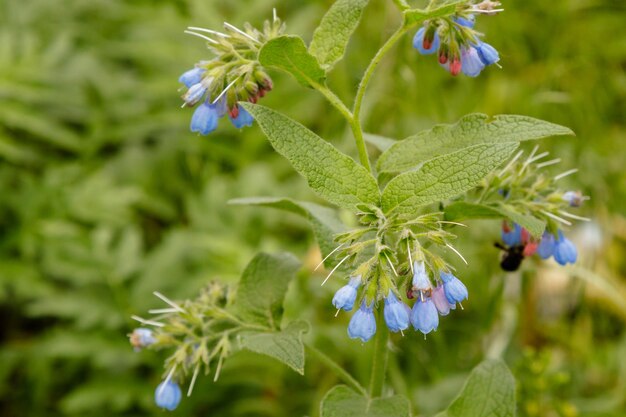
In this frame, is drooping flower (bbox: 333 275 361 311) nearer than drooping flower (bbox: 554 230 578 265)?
Yes

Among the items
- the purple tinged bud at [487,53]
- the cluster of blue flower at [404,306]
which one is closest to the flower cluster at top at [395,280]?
the cluster of blue flower at [404,306]

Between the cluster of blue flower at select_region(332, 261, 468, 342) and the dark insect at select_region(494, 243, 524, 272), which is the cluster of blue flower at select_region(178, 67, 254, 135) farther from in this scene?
the dark insect at select_region(494, 243, 524, 272)

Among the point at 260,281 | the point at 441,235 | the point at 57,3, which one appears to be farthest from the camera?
the point at 57,3

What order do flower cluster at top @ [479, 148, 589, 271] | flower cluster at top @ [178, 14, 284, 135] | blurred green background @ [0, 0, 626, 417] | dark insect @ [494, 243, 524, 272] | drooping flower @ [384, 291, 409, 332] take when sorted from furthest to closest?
blurred green background @ [0, 0, 626, 417] → dark insect @ [494, 243, 524, 272] → flower cluster at top @ [479, 148, 589, 271] → flower cluster at top @ [178, 14, 284, 135] → drooping flower @ [384, 291, 409, 332]

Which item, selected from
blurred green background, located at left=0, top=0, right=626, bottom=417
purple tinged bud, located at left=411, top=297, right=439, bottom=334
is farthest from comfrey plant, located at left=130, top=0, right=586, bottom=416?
blurred green background, located at left=0, top=0, right=626, bottom=417

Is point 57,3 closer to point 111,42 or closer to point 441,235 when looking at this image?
point 111,42

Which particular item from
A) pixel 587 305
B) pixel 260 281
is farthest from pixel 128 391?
pixel 587 305

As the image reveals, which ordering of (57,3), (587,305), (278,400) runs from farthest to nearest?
(57,3) → (587,305) → (278,400)
